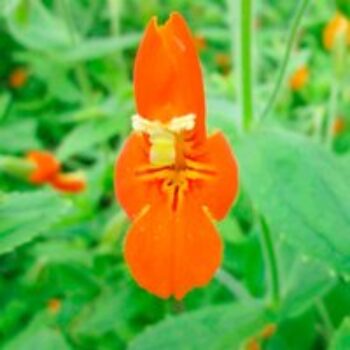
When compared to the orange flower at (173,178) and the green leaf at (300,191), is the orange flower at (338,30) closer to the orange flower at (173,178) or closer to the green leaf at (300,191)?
the green leaf at (300,191)

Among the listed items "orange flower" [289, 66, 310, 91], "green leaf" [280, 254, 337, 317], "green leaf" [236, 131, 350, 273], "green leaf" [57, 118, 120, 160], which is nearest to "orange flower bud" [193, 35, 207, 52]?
"orange flower" [289, 66, 310, 91]

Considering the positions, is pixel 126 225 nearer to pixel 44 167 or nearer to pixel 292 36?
pixel 44 167

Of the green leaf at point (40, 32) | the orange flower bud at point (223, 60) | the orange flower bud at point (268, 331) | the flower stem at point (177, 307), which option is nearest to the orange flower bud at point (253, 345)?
the orange flower bud at point (268, 331)

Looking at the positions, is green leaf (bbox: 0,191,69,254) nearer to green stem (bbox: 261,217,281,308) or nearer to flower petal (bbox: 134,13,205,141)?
flower petal (bbox: 134,13,205,141)

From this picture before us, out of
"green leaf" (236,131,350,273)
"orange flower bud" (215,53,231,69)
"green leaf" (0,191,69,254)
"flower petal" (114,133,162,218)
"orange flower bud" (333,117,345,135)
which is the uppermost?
"flower petal" (114,133,162,218)

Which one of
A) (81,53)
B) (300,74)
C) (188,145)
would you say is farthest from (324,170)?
(300,74)

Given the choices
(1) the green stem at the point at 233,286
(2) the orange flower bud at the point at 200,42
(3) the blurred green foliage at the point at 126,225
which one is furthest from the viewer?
(2) the orange flower bud at the point at 200,42

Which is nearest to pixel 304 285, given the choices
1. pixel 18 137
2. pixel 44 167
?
pixel 44 167
